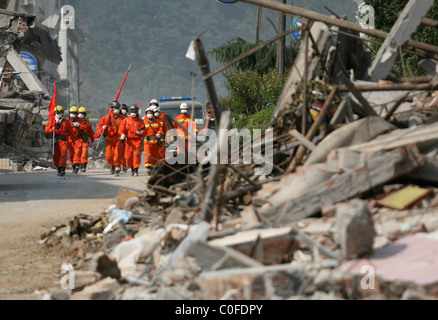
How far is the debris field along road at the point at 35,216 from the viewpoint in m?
6.67

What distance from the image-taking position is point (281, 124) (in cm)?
786

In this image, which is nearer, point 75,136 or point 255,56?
point 75,136

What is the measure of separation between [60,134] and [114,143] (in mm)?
1611

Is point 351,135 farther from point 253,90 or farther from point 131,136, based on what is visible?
point 253,90

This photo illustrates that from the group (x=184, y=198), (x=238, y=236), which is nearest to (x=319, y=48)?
(x=184, y=198)

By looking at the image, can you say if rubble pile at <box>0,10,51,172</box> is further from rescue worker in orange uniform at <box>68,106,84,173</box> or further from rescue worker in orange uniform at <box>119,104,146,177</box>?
rescue worker in orange uniform at <box>119,104,146,177</box>

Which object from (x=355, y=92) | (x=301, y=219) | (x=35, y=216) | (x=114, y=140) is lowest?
(x=35, y=216)

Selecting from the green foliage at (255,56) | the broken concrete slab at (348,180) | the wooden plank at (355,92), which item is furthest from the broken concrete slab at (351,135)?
the green foliage at (255,56)

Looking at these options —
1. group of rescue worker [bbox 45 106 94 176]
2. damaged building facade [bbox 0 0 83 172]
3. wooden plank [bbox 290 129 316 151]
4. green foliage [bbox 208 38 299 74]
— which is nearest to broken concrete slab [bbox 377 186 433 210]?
wooden plank [bbox 290 129 316 151]

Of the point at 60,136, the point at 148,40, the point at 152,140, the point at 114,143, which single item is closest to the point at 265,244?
the point at 152,140

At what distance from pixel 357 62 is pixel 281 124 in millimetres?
2460

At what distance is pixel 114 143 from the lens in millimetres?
20875

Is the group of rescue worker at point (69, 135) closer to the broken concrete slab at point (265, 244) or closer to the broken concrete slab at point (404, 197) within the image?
the broken concrete slab at point (404, 197)

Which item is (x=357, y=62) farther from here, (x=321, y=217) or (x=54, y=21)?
(x=54, y=21)
